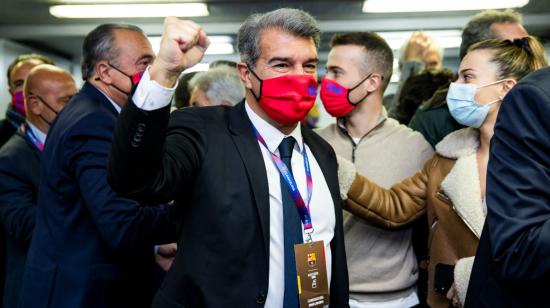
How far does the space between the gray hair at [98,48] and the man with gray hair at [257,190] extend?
0.75m

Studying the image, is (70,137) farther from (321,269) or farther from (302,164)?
(321,269)

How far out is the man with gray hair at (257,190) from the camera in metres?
1.54

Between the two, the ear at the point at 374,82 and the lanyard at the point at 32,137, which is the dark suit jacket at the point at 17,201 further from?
the ear at the point at 374,82

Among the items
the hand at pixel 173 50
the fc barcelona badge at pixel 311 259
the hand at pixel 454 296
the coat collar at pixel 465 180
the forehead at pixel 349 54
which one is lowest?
the hand at pixel 454 296

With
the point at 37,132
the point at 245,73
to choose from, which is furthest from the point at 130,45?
the point at 37,132

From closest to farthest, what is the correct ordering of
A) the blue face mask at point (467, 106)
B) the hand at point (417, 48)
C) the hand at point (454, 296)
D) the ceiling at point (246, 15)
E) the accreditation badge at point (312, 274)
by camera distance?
the accreditation badge at point (312, 274)
the hand at point (454, 296)
the blue face mask at point (467, 106)
the hand at point (417, 48)
the ceiling at point (246, 15)

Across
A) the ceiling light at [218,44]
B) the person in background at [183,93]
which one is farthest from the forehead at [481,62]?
the ceiling light at [218,44]

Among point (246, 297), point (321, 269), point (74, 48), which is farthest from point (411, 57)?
point (74, 48)

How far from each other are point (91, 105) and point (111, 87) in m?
0.27

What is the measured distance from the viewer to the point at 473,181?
1.99m

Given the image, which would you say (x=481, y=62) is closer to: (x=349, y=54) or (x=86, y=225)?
(x=349, y=54)

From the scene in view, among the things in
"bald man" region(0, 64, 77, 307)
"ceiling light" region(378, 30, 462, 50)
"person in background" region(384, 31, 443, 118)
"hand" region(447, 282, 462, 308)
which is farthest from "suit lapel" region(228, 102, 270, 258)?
"ceiling light" region(378, 30, 462, 50)

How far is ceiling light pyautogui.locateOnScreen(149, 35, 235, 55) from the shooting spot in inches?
329

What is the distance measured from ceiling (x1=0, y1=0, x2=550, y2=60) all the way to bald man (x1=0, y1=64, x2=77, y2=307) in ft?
12.1
